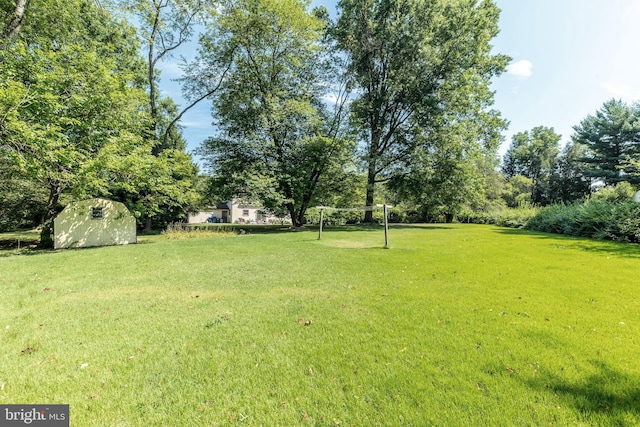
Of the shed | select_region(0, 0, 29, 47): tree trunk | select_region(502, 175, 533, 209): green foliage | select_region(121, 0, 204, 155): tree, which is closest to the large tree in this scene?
select_region(0, 0, 29, 47): tree trunk

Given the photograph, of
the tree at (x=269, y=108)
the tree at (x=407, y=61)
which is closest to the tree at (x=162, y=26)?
the tree at (x=269, y=108)

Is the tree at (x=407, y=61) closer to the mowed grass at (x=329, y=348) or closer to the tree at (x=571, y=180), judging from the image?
the mowed grass at (x=329, y=348)

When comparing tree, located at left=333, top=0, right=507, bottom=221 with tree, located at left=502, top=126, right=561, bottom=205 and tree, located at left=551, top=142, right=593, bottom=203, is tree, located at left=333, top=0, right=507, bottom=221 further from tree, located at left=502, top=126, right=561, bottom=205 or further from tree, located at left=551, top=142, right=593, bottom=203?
tree, located at left=502, top=126, right=561, bottom=205

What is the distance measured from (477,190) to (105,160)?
1002 inches

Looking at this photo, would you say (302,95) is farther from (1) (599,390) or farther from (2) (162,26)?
(1) (599,390)

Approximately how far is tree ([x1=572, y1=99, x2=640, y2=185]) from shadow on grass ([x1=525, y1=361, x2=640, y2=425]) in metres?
37.0

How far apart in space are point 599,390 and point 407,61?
23.3 metres

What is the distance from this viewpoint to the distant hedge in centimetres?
1159

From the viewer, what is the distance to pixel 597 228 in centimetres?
1329

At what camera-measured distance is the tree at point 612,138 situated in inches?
1099

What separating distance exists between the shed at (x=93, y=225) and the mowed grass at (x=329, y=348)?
8180 millimetres

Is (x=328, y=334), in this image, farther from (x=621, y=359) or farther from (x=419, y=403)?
(x=621, y=359)

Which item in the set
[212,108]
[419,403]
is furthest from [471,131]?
[419,403]


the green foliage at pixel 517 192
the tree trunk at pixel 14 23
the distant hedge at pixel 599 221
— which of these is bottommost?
the distant hedge at pixel 599 221
